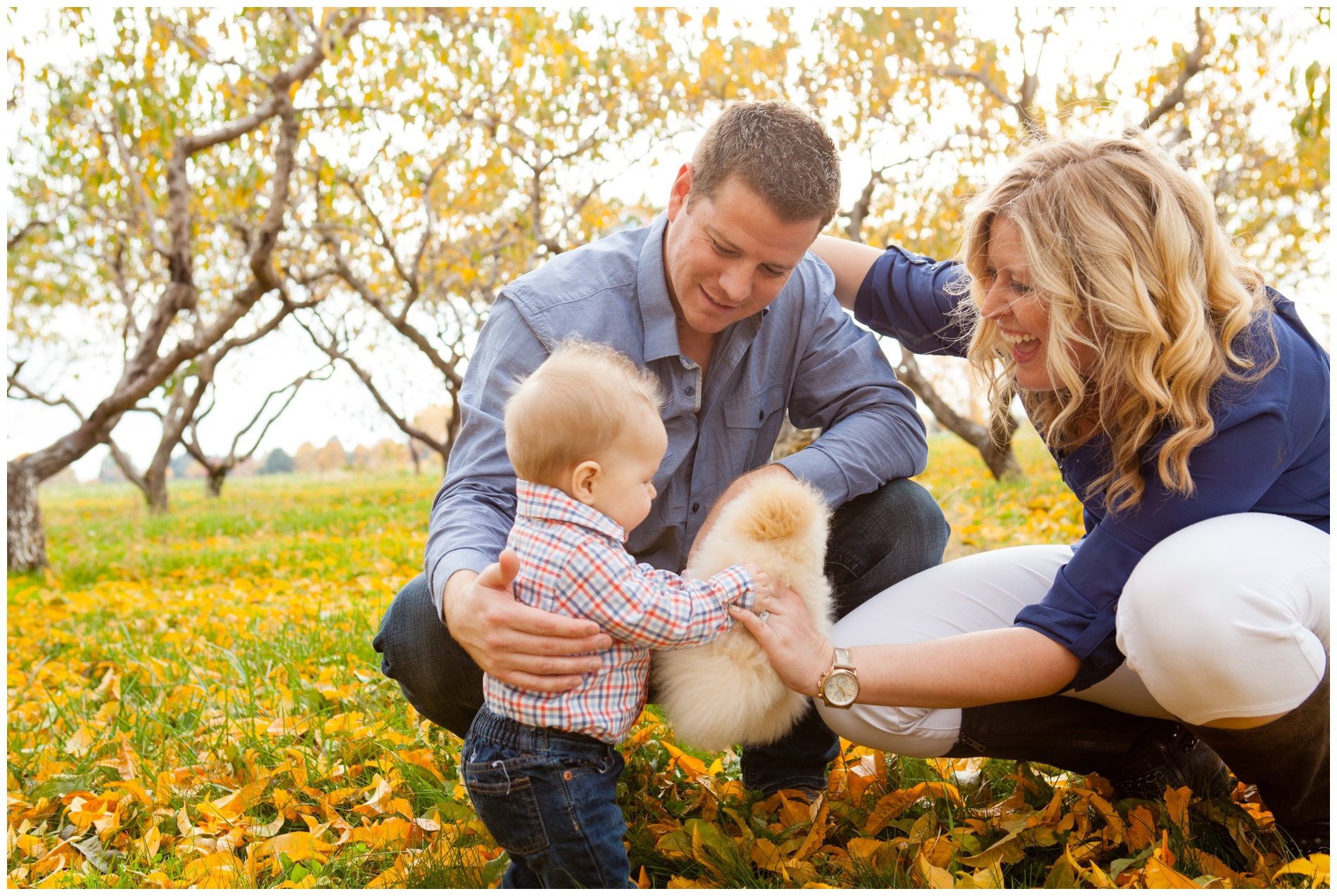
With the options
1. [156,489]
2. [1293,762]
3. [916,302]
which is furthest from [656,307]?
Answer: [156,489]

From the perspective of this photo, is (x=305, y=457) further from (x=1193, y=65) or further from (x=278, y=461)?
(x=1193, y=65)

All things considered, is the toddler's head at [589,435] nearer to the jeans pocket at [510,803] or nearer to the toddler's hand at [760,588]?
the toddler's hand at [760,588]

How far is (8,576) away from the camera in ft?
22.9

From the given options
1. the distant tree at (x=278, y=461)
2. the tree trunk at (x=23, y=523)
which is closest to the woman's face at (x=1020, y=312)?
the tree trunk at (x=23, y=523)

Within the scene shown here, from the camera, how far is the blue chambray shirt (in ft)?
7.43

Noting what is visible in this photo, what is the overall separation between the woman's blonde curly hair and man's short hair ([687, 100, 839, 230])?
0.48 metres

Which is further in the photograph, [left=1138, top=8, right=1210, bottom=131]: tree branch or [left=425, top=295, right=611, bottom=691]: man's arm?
[left=1138, top=8, right=1210, bottom=131]: tree branch

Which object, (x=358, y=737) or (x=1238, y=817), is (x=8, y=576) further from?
(x=1238, y=817)

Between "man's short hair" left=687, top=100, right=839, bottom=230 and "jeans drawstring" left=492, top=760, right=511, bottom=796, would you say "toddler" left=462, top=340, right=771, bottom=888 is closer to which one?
"jeans drawstring" left=492, top=760, right=511, bottom=796

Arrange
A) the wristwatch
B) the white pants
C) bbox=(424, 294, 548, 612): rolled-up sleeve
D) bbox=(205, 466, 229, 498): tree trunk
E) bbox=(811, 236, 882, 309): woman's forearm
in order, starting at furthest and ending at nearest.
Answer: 1. bbox=(205, 466, 229, 498): tree trunk
2. bbox=(811, 236, 882, 309): woman's forearm
3. bbox=(424, 294, 548, 612): rolled-up sleeve
4. the wristwatch
5. the white pants

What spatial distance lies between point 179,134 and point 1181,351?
23.9 feet

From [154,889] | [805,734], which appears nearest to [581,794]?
[805,734]

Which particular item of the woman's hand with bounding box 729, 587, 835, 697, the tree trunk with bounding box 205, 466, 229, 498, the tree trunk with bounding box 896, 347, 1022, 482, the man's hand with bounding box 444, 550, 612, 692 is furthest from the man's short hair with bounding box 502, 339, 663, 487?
the tree trunk with bounding box 205, 466, 229, 498

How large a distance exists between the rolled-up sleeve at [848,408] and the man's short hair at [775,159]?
0.38m
